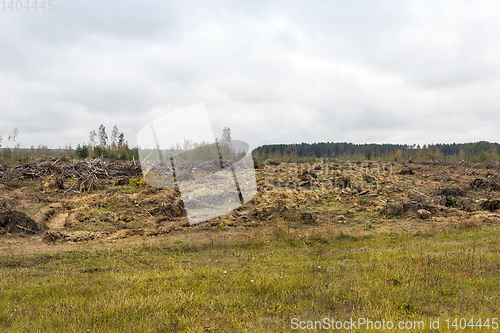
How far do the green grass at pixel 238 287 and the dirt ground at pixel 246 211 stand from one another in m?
2.16

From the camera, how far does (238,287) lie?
596 centimetres

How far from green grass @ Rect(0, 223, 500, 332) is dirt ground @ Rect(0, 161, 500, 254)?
2.16 m

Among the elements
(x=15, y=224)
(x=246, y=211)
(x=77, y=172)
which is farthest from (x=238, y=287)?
(x=77, y=172)

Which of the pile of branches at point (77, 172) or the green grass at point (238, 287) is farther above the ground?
the pile of branches at point (77, 172)

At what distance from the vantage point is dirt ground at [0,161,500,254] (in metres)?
11.3

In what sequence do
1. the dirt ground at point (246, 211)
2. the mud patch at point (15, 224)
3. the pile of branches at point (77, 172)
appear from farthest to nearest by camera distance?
1. the pile of branches at point (77, 172)
2. the dirt ground at point (246, 211)
3. the mud patch at point (15, 224)

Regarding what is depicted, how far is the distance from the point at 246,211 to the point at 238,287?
401 inches

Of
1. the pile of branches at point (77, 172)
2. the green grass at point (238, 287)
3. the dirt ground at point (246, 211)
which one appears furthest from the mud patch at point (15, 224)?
the pile of branches at point (77, 172)

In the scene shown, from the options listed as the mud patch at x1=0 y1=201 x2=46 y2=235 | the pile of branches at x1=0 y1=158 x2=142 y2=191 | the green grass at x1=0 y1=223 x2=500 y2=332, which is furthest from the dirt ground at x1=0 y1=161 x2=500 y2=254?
the green grass at x1=0 y1=223 x2=500 y2=332

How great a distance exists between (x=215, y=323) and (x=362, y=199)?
1705 centimetres

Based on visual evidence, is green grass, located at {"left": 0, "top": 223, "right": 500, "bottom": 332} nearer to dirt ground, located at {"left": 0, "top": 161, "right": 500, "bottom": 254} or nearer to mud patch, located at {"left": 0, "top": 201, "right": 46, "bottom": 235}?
dirt ground, located at {"left": 0, "top": 161, "right": 500, "bottom": 254}

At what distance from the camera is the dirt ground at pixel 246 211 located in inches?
445

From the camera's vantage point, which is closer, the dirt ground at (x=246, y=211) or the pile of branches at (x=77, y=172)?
the dirt ground at (x=246, y=211)

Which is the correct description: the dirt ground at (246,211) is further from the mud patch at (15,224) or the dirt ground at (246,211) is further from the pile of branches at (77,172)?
the pile of branches at (77,172)
